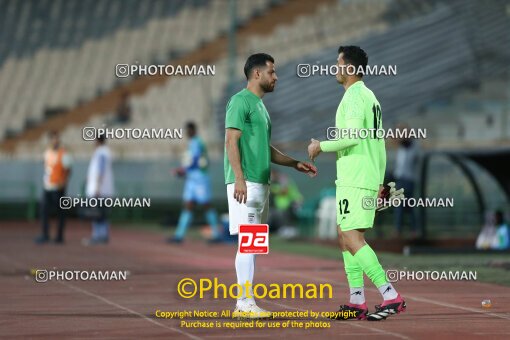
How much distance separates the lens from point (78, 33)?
45.4 m

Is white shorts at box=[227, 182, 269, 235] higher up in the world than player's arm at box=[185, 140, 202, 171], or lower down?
lower down

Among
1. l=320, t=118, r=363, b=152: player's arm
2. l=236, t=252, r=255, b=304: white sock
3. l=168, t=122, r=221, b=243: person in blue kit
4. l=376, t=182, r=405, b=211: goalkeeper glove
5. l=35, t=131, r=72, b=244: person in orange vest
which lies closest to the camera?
l=320, t=118, r=363, b=152: player's arm

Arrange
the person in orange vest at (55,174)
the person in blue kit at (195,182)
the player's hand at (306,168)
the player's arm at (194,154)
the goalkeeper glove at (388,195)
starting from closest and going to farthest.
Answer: the goalkeeper glove at (388,195)
the player's hand at (306,168)
the person in orange vest at (55,174)
the player's arm at (194,154)
the person in blue kit at (195,182)

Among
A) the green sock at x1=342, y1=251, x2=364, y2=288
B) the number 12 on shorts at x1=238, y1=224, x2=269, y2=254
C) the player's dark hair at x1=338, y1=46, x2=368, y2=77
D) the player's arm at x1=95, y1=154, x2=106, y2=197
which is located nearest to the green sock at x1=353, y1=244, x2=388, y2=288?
the green sock at x1=342, y1=251, x2=364, y2=288

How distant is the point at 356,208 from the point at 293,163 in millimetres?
815

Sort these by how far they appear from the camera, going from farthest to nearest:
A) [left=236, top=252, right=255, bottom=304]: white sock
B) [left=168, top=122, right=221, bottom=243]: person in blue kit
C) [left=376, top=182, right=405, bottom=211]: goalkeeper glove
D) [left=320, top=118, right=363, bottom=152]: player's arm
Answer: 1. [left=168, top=122, right=221, bottom=243]: person in blue kit
2. [left=376, top=182, right=405, bottom=211]: goalkeeper glove
3. [left=236, top=252, right=255, bottom=304]: white sock
4. [left=320, top=118, right=363, bottom=152]: player's arm

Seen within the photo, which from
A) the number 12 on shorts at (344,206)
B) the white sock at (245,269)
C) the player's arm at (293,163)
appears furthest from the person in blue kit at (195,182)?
the number 12 on shorts at (344,206)

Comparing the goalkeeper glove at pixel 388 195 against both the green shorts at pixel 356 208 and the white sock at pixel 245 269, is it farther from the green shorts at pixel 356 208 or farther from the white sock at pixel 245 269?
the white sock at pixel 245 269

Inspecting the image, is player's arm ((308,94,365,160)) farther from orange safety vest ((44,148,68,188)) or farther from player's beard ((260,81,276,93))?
orange safety vest ((44,148,68,188))

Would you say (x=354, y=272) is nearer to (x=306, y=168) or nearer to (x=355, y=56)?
(x=306, y=168)

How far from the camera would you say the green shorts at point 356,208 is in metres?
10.8

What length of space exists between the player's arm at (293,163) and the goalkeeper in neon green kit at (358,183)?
0.35m


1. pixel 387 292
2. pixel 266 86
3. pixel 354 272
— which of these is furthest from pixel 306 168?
pixel 387 292

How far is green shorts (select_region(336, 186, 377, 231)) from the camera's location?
10758 millimetres
